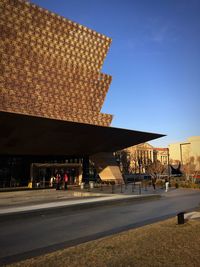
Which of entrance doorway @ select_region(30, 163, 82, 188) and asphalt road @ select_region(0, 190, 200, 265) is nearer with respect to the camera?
asphalt road @ select_region(0, 190, 200, 265)

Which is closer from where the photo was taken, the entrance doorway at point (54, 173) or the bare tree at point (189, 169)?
the entrance doorway at point (54, 173)

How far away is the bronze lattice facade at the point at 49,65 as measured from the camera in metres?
38.6

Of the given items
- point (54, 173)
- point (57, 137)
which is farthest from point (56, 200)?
point (54, 173)

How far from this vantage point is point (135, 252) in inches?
281

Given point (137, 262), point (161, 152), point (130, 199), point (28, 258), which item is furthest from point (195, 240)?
point (161, 152)

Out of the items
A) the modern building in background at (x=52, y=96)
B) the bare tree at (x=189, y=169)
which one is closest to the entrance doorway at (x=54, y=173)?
the modern building in background at (x=52, y=96)

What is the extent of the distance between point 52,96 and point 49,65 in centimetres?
482

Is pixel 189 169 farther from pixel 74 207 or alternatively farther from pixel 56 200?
pixel 74 207

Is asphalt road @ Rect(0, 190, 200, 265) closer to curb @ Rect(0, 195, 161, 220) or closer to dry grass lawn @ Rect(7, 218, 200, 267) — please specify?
curb @ Rect(0, 195, 161, 220)

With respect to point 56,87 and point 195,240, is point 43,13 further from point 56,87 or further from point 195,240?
point 195,240

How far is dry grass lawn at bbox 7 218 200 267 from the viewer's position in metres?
6.41

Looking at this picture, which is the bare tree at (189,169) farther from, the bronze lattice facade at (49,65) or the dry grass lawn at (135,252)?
the dry grass lawn at (135,252)

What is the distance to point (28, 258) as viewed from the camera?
23.6 ft

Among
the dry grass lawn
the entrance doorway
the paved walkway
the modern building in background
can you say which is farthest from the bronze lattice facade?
the dry grass lawn
